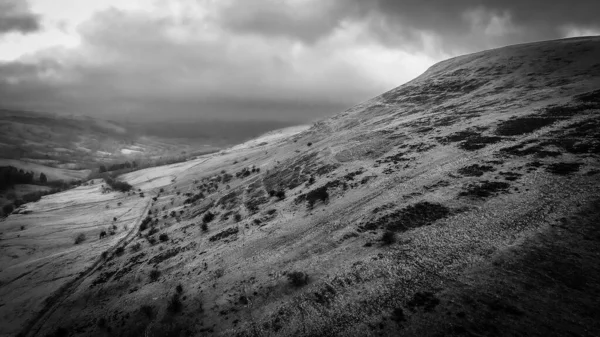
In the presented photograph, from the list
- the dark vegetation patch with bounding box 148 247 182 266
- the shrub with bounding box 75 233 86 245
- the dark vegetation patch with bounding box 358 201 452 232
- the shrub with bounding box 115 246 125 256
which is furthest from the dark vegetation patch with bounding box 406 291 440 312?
the shrub with bounding box 75 233 86 245

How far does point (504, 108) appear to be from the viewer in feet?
136

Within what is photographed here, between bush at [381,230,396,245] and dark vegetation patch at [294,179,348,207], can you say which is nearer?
bush at [381,230,396,245]

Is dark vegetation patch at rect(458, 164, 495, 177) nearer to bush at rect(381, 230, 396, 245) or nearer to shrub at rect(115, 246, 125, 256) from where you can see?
bush at rect(381, 230, 396, 245)

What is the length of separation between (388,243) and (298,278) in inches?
303

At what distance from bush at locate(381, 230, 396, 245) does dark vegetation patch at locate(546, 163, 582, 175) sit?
15293 millimetres

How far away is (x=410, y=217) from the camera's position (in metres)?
24.9

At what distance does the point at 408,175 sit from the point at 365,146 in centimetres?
1443

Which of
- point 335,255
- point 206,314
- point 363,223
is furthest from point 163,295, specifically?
point 363,223

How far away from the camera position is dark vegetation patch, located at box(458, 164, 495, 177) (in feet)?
90.8

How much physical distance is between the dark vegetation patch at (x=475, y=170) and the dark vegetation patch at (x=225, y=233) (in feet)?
87.3

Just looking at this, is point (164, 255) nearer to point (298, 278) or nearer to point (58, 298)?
point (58, 298)


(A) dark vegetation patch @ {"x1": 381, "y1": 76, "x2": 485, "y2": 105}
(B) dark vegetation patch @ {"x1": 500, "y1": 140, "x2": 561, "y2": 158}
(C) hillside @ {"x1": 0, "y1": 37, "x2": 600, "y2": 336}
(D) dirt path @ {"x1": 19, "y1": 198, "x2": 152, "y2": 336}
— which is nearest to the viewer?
(C) hillside @ {"x1": 0, "y1": 37, "x2": 600, "y2": 336}

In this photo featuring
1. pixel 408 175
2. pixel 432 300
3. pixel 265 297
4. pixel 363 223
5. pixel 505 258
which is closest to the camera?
pixel 432 300

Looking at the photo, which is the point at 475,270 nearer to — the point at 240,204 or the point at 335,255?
the point at 335,255
